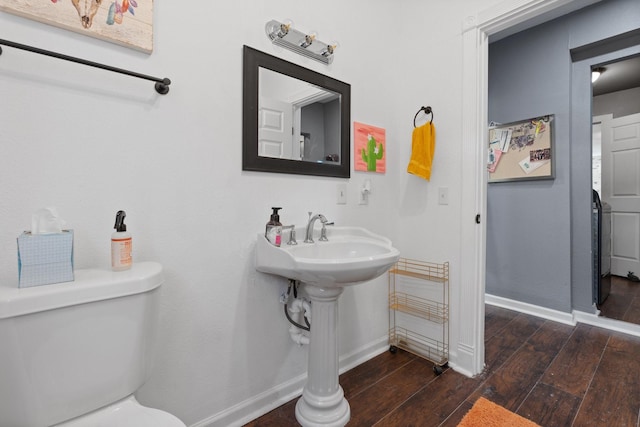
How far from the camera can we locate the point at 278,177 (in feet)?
4.78

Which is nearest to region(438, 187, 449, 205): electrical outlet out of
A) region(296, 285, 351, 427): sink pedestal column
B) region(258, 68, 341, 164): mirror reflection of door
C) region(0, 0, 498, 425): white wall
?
region(0, 0, 498, 425): white wall

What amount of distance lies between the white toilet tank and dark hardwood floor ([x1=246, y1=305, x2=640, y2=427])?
2.54 ft

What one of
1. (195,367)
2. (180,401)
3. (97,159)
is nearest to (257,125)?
(97,159)

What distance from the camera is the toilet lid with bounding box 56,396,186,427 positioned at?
75 cm

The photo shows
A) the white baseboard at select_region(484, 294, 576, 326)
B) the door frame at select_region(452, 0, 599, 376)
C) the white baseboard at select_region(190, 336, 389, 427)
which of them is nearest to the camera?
the white baseboard at select_region(190, 336, 389, 427)

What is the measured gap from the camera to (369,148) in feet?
6.10

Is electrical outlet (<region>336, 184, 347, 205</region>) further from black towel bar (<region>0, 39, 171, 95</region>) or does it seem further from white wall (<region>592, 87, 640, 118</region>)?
white wall (<region>592, 87, 640, 118</region>)

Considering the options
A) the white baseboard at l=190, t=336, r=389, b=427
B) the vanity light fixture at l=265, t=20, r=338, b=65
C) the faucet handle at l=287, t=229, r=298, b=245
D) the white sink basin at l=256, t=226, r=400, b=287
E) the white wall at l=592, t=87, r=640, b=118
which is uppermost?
the white wall at l=592, t=87, r=640, b=118

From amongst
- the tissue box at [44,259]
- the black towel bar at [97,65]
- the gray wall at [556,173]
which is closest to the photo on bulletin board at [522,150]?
the gray wall at [556,173]

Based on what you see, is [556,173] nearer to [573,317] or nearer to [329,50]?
[573,317]

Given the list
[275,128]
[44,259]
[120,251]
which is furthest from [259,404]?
[275,128]

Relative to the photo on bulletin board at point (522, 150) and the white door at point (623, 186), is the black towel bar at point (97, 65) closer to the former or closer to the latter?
the photo on bulletin board at point (522, 150)

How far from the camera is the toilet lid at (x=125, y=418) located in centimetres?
75

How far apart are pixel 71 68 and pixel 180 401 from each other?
4.11 feet
